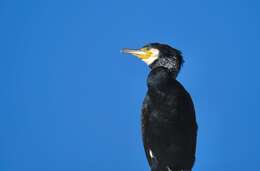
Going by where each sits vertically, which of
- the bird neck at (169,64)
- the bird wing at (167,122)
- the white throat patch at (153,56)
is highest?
the white throat patch at (153,56)

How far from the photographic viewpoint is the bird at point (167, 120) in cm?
459

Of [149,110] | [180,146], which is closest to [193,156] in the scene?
[180,146]

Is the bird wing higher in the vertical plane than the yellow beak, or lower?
lower

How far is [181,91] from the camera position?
4.66 metres

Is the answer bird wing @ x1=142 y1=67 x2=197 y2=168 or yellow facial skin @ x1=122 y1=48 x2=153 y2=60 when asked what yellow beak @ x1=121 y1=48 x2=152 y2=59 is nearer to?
yellow facial skin @ x1=122 y1=48 x2=153 y2=60

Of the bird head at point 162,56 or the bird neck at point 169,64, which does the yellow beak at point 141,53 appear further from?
the bird neck at point 169,64

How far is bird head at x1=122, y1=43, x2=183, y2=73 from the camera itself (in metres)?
4.74

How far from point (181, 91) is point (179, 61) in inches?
11.0

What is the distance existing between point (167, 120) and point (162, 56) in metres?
0.54

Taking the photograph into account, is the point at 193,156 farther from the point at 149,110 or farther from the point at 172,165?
the point at 149,110

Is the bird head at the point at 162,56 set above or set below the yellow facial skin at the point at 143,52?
below

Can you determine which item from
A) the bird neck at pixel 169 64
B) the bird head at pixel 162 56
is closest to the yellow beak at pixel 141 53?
the bird head at pixel 162 56

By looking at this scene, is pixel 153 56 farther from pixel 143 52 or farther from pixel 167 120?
pixel 167 120

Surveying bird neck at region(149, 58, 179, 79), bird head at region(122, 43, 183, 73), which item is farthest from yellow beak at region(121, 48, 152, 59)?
bird neck at region(149, 58, 179, 79)
